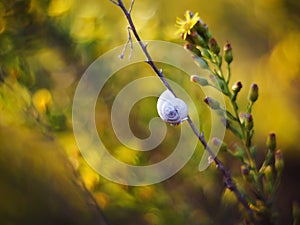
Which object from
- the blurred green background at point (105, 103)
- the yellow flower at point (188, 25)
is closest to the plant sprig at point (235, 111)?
the yellow flower at point (188, 25)

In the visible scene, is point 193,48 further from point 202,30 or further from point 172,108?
point 172,108

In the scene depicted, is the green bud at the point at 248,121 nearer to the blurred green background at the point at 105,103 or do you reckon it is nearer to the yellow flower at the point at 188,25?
the yellow flower at the point at 188,25

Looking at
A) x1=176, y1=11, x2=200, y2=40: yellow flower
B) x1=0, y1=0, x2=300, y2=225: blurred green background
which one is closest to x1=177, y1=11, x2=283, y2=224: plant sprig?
x1=176, y1=11, x2=200, y2=40: yellow flower

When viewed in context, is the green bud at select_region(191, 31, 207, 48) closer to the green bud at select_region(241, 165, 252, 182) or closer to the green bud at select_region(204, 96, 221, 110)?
the green bud at select_region(204, 96, 221, 110)

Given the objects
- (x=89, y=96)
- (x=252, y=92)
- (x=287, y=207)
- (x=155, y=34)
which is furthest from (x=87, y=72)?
(x=287, y=207)

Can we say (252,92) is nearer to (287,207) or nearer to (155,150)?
(155,150)

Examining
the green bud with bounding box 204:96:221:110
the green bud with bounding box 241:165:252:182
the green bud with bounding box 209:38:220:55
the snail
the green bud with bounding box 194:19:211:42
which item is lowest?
the green bud with bounding box 241:165:252:182
